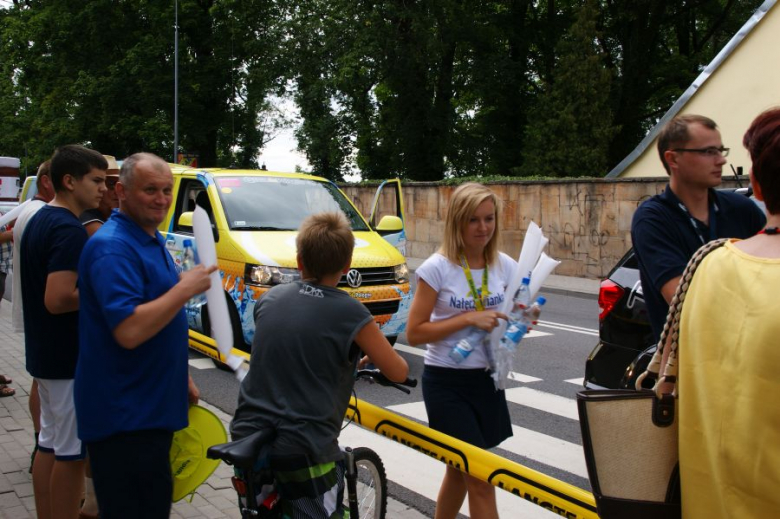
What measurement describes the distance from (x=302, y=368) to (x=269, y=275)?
16.0 feet

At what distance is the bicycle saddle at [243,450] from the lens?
8.40 ft

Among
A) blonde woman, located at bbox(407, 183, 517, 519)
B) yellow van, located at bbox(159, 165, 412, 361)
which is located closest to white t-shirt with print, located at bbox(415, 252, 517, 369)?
blonde woman, located at bbox(407, 183, 517, 519)

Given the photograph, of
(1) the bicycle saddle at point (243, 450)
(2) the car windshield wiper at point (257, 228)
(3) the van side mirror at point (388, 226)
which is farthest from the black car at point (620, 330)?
(3) the van side mirror at point (388, 226)

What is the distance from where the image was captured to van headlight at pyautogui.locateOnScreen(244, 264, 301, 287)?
746 centimetres

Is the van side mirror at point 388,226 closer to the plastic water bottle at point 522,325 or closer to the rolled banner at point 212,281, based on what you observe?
the plastic water bottle at point 522,325

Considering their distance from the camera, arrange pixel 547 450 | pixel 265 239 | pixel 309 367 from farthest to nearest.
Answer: pixel 265 239
pixel 547 450
pixel 309 367

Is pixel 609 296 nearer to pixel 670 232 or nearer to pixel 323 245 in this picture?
pixel 670 232

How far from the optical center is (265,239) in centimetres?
796

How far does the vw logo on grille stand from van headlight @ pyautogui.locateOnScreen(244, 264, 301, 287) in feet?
1.79

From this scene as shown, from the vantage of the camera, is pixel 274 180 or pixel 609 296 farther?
pixel 274 180

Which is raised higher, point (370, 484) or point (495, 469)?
point (495, 469)

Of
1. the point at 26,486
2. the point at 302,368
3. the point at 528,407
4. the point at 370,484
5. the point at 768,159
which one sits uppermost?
the point at 768,159

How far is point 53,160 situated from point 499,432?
2257mm

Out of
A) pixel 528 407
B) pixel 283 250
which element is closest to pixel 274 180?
pixel 283 250
